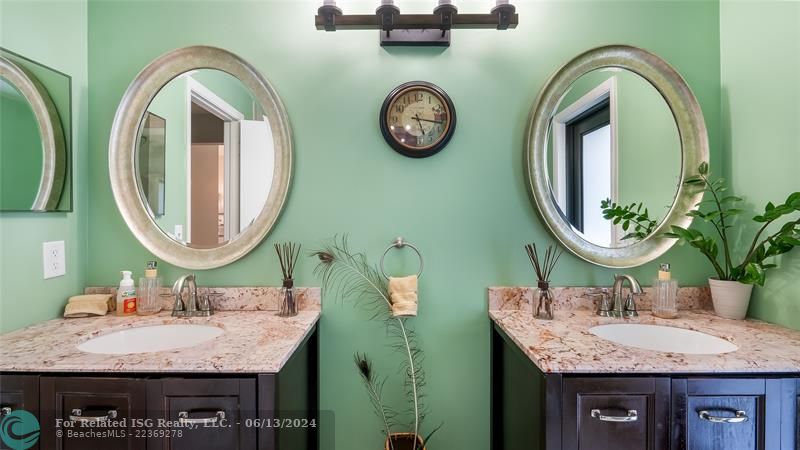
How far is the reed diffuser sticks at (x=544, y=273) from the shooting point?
1.37 m

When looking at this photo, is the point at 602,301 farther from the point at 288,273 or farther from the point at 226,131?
the point at 226,131

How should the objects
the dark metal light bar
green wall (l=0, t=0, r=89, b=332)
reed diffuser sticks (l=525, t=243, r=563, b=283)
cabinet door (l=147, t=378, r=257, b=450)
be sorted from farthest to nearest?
1. reed diffuser sticks (l=525, t=243, r=563, b=283)
2. the dark metal light bar
3. green wall (l=0, t=0, r=89, b=332)
4. cabinet door (l=147, t=378, r=257, b=450)

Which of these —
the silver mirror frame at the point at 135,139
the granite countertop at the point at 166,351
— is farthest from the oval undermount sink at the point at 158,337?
the silver mirror frame at the point at 135,139

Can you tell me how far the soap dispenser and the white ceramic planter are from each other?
16cm

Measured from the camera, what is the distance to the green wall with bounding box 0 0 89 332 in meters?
1.22

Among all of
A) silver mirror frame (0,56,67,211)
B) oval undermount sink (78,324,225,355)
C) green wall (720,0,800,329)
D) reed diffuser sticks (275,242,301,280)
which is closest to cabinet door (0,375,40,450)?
oval undermount sink (78,324,225,355)

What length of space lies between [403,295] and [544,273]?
0.59m

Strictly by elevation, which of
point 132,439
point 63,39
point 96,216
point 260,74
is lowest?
point 132,439

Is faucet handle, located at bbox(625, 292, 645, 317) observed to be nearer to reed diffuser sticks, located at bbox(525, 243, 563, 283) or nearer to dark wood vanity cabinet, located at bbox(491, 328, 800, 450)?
reed diffuser sticks, located at bbox(525, 243, 563, 283)

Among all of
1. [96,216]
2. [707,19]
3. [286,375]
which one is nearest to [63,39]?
[96,216]

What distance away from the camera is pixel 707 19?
1.53 m

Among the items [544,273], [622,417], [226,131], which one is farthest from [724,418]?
[226,131]

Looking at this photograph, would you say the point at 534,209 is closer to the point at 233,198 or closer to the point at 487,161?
the point at 487,161

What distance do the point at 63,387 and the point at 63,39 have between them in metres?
1.31
